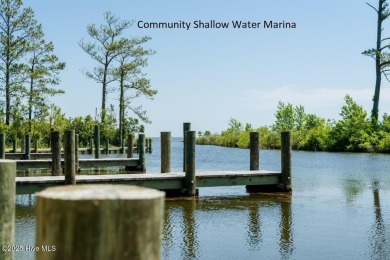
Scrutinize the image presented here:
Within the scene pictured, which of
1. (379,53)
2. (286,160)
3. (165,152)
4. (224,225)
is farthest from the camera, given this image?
(379,53)

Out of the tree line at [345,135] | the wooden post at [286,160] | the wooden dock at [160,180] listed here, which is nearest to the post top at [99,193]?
the wooden dock at [160,180]

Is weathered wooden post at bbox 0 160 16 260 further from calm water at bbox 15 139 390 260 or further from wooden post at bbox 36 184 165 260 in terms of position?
calm water at bbox 15 139 390 260

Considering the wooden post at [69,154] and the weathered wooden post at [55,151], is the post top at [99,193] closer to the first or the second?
the wooden post at [69,154]

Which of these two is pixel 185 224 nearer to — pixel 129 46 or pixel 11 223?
pixel 11 223

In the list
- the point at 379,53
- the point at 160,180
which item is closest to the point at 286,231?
the point at 160,180

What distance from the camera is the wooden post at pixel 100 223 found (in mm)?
1505

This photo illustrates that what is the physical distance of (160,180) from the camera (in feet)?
44.4

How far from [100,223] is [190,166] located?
12.1 metres

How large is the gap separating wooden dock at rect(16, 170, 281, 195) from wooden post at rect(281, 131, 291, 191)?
8.1 inches

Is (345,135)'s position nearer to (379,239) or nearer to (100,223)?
(379,239)

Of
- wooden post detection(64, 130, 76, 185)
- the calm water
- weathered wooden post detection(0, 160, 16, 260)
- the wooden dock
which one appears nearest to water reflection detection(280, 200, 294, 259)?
the calm water

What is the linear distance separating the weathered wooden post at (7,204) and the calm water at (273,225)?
3466 millimetres

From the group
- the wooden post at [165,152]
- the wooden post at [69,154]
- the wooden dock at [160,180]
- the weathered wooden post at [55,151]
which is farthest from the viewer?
the wooden post at [165,152]

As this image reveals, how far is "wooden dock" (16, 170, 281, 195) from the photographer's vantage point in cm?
1216
